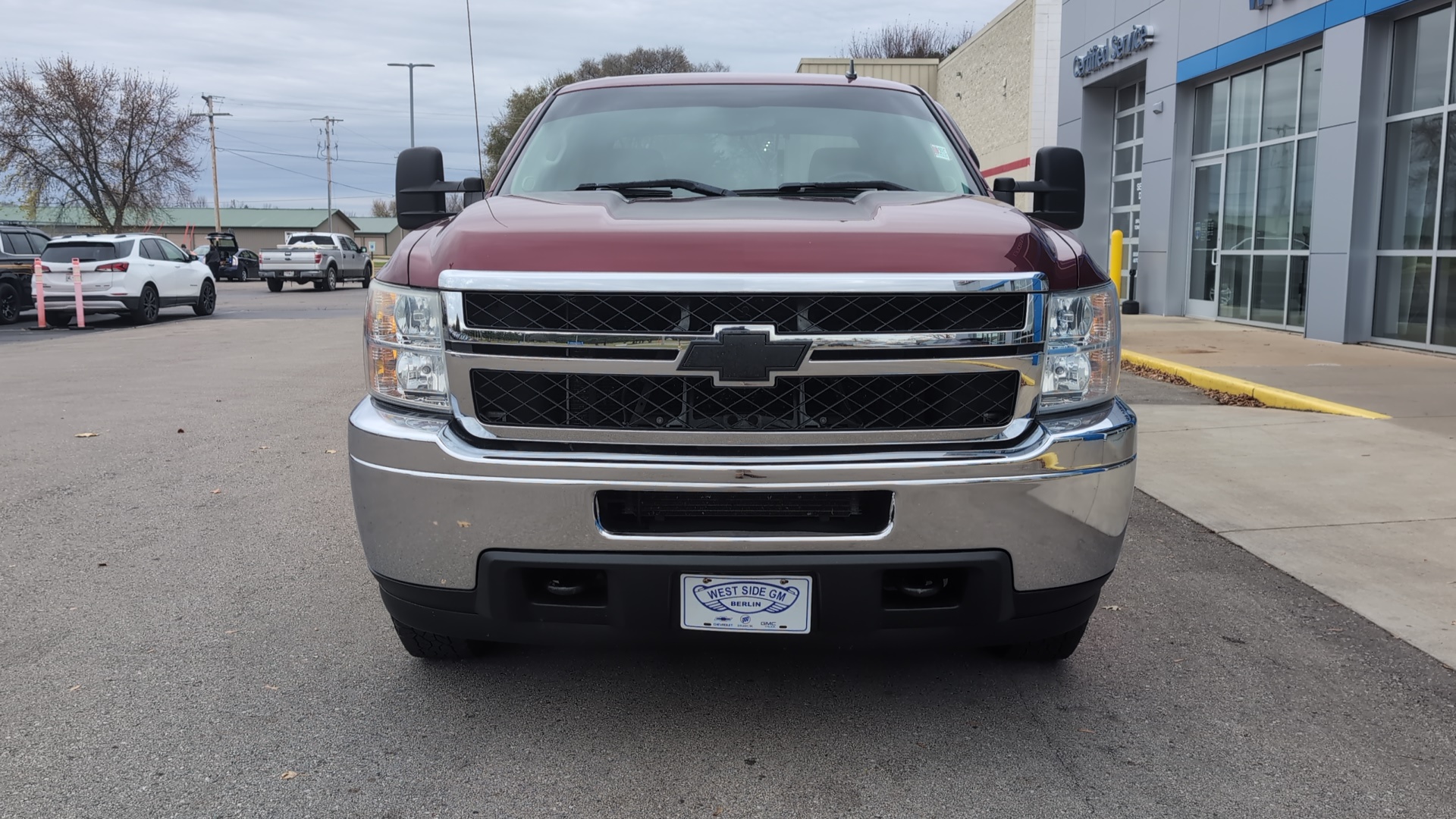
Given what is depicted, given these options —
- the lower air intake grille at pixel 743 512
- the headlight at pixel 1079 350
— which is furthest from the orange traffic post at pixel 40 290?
the headlight at pixel 1079 350

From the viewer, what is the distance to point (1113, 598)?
4227mm

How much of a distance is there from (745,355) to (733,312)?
0.11 metres

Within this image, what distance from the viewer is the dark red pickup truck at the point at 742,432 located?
103 inches

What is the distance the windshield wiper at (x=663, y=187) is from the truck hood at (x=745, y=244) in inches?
25.0

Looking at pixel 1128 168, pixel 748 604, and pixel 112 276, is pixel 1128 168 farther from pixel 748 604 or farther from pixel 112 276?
pixel 748 604

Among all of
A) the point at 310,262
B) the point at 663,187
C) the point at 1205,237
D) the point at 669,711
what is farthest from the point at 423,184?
the point at 310,262

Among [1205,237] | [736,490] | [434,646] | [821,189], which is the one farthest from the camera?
[1205,237]

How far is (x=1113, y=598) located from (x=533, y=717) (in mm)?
2278

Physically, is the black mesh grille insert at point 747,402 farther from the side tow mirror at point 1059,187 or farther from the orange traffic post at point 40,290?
the orange traffic post at point 40,290

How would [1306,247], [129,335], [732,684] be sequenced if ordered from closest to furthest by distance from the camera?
1. [732,684]
2. [1306,247]
3. [129,335]

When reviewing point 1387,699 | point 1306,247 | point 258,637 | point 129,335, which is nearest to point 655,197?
point 258,637

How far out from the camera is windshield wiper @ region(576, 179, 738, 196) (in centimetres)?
363

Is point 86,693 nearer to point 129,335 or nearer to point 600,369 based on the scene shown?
point 600,369

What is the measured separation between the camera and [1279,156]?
48.0 feet
